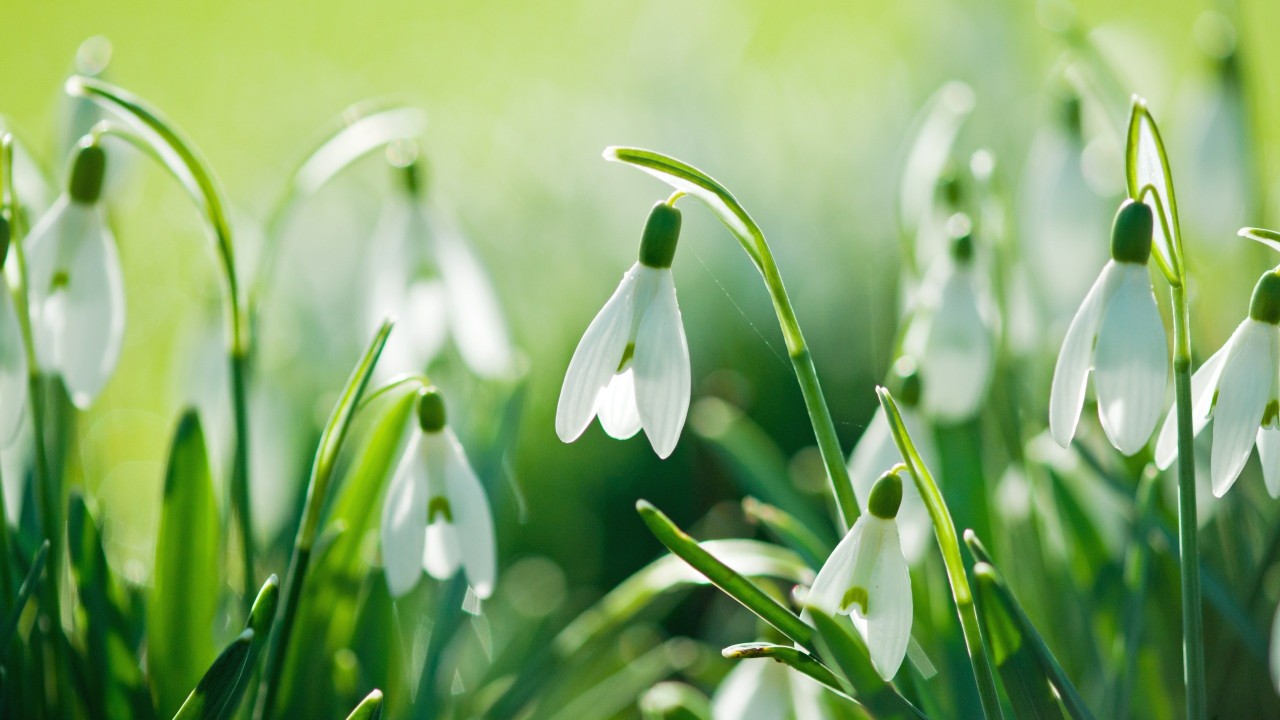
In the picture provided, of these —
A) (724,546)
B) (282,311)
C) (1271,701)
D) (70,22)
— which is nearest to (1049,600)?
(1271,701)

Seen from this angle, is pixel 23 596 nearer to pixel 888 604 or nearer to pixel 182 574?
pixel 182 574

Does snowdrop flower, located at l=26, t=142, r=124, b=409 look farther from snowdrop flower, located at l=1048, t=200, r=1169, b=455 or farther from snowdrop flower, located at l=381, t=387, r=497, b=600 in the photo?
snowdrop flower, located at l=1048, t=200, r=1169, b=455

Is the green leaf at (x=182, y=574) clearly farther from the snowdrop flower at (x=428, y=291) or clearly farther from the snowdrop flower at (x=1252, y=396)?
the snowdrop flower at (x=1252, y=396)

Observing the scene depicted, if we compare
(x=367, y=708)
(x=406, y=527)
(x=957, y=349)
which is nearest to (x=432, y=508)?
(x=406, y=527)

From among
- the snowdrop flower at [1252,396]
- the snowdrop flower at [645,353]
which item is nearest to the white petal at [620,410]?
the snowdrop flower at [645,353]

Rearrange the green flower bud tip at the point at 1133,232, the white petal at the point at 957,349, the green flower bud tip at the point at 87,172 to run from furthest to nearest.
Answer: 1. the white petal at the point at 957,349
2. the green flower bud tip at the point at 87,172
3. the green flower bud tip at the point at 1133,232

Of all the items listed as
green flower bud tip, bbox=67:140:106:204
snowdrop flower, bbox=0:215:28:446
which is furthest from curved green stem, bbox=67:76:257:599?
snowdrop flower, bbox=0:215:28:446

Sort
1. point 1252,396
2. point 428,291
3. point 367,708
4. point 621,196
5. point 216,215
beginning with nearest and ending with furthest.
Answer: point 1252,396, point 367,708, point 216,215, point 428,291, point 621,196
